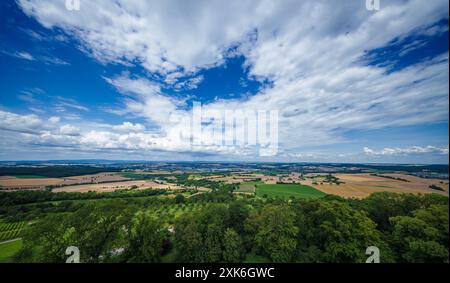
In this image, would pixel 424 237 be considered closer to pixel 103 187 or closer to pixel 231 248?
pixel 231 248

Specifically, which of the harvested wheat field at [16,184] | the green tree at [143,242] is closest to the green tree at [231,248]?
the green tree at [143,242]

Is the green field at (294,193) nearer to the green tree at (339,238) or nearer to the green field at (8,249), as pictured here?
the green tree at (339,238)

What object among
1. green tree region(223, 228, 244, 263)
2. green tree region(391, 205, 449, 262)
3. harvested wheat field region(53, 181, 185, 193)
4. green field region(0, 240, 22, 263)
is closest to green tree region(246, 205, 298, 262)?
green tree region(223, 228, 244, 263)

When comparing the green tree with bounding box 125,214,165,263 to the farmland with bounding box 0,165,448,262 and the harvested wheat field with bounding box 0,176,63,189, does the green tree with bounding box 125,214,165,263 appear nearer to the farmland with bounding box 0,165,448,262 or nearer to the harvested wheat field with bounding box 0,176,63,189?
the farmland with bounding box 0,165,448,262

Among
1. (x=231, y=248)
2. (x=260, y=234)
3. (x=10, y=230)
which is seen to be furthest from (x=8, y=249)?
(x=260, y=234)
